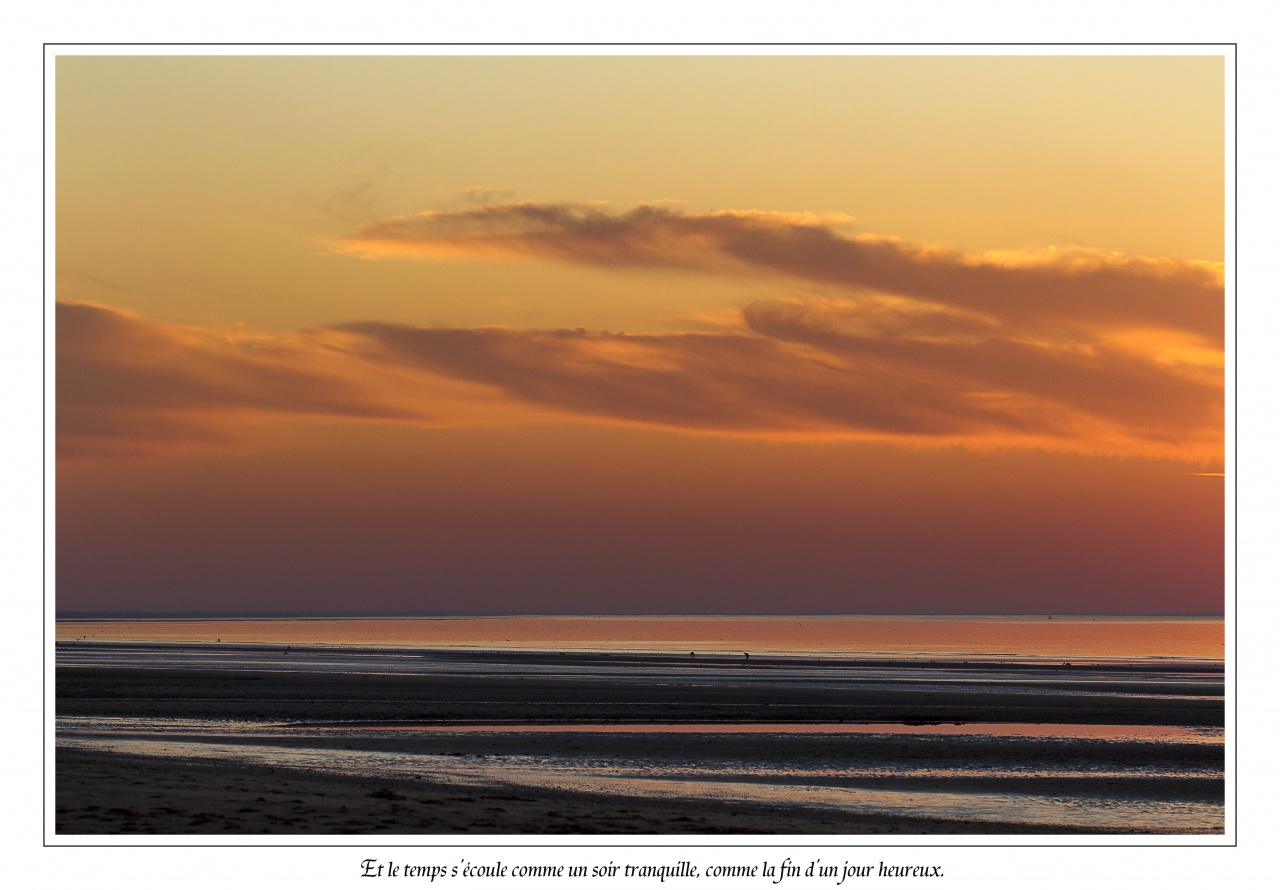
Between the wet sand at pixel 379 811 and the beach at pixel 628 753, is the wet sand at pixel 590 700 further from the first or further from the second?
the wet sand at pixel 379 811

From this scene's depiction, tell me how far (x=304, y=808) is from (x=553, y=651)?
74.3m

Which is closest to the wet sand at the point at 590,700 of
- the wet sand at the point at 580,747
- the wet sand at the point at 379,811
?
the wet sand at the point at 580,747

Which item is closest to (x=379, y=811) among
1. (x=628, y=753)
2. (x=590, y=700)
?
(x=628, y=753)

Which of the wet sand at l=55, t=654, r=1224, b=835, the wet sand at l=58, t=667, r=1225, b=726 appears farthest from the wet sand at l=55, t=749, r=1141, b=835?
the wet sand at l=58, t=667, r=1225, b=726

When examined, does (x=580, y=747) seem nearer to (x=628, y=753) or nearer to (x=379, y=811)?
(x=628, y=753)

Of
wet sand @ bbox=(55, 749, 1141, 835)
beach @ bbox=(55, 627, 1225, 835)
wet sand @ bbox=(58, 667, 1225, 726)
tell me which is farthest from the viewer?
wet sand @ bbox=(58, 667, 1225, 726)

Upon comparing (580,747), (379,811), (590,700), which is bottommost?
(590,700)

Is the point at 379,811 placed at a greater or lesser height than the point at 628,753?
greater

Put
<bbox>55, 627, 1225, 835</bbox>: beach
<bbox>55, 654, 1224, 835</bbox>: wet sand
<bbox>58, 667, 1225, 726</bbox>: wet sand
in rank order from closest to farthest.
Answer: <bbox>55, 654, 1224, 835</bbox>: wet sand → <bbox>55, 627, 1225, 835</bbox>: beach → <bbox>58, 667, 1225, 726</bbox>: wet sand

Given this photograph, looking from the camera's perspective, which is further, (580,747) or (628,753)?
(580,747)

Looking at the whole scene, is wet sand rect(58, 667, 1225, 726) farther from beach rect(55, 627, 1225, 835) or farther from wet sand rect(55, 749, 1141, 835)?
wet sand rect(55, 749, 1141, 835)

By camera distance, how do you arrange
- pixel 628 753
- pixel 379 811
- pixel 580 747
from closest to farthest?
1. pixel 379 811
2. pixel 628 753
3. pixel 580 747

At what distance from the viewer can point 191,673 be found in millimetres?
64250

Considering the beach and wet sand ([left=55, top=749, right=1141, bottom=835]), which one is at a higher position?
wet sand ([left=55, top=749, right=1141, bottom=835])
